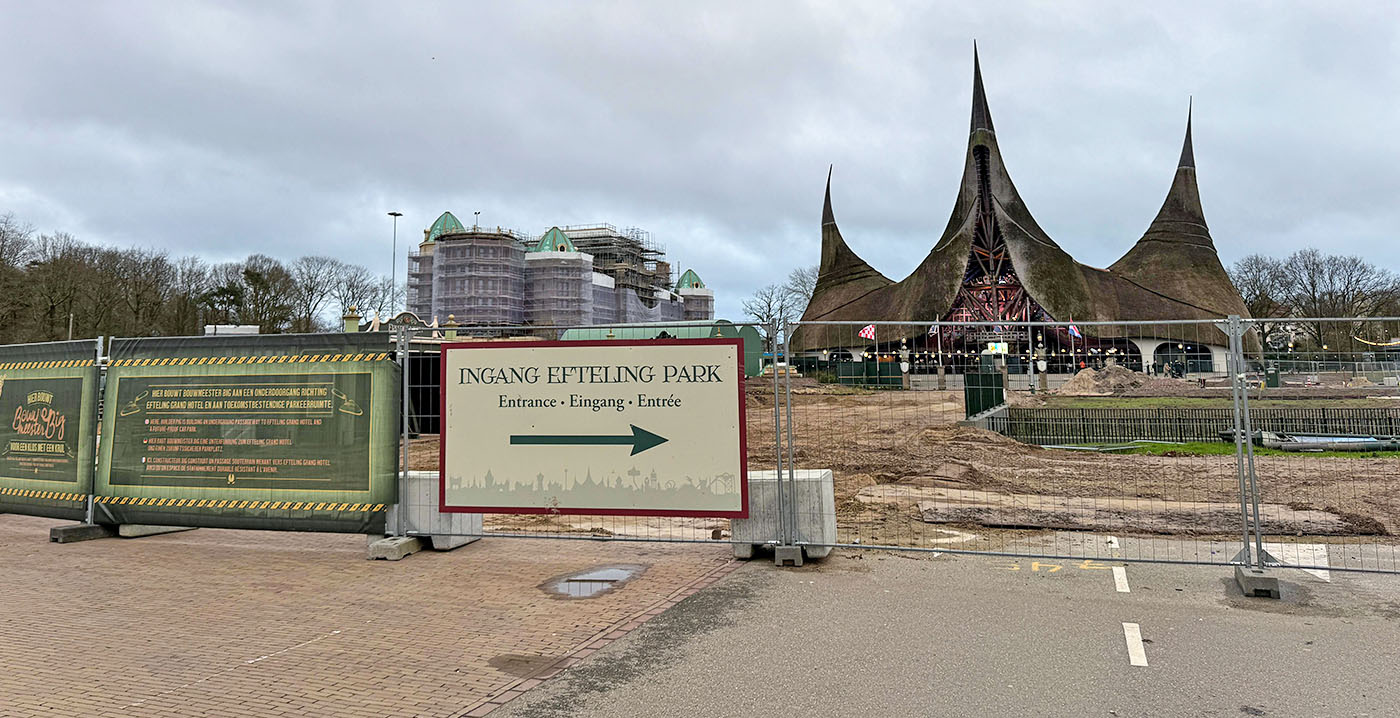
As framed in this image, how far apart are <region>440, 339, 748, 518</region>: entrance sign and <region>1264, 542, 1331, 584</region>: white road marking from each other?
4861 mm

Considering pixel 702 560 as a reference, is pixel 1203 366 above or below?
above

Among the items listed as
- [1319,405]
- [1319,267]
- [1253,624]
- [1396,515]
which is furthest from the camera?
[1319,267]

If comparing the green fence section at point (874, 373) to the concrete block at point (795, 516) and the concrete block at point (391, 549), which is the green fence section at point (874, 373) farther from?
the concrete block at point (391, 549)

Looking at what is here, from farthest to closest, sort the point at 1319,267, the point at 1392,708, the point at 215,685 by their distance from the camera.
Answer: the point at 1319,267, the point at 215,685, the point at 1392,708

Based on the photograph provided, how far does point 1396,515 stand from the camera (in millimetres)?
9602

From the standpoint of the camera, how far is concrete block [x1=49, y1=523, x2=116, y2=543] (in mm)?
8445

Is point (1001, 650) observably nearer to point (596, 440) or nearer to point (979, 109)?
point (596, 440)

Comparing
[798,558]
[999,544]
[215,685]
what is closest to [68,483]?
[215,685]

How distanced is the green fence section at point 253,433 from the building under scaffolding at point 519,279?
190 ft

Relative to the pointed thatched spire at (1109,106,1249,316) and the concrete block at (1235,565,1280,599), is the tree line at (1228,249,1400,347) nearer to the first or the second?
the pointed thatched spire at (1109,106,1249,316)

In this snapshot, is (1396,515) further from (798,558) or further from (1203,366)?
(798,558)

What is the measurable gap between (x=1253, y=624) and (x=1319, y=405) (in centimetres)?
1422

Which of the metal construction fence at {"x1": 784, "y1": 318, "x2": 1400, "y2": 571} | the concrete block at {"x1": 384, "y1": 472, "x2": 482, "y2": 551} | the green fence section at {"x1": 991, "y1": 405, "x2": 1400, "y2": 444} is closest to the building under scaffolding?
the green fence section at {"x1": 991, "y1": 405, "x2": 1400, "y2": 444}

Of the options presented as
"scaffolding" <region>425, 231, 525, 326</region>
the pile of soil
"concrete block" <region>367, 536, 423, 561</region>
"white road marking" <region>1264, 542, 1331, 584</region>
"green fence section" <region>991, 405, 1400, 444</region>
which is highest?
"scaffolding" <region>425, 231, 525, 326</region>
